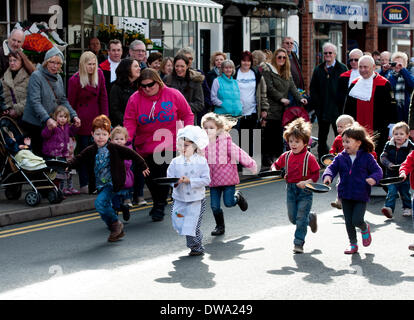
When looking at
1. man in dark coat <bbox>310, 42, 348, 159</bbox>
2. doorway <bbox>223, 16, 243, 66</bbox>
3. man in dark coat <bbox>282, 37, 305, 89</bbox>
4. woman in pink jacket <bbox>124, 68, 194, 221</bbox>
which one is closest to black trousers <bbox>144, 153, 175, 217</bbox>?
woman in pink jacket <bbox>124, 68, 194, 221</bbox>

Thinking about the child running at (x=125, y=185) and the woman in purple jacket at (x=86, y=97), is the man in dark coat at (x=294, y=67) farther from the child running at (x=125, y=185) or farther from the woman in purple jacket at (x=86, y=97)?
→ the child running at (x=125, y=185)

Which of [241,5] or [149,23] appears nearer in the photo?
[149,23]

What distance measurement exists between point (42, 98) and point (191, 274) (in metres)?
5.07

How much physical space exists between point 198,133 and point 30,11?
7707 millimetres

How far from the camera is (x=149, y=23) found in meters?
18.7

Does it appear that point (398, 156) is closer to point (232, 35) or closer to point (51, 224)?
point (51, 224)

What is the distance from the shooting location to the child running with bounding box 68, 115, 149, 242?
29.0 ft

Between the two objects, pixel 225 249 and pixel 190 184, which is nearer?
pixel 190 184

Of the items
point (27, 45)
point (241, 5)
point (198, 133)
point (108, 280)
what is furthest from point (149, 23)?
point (108, 280)

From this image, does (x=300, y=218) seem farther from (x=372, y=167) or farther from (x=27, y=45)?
(x=27, y=45)

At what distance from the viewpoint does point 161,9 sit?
50.1 feet

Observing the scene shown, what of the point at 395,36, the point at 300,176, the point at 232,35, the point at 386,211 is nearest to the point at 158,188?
the point at 300,176

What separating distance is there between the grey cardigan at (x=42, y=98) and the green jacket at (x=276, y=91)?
433 cm

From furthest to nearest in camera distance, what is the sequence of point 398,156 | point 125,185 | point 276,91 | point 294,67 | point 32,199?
point 294,67 → point 276,91 → point 32,199 → point 398,156 → point 125,185
